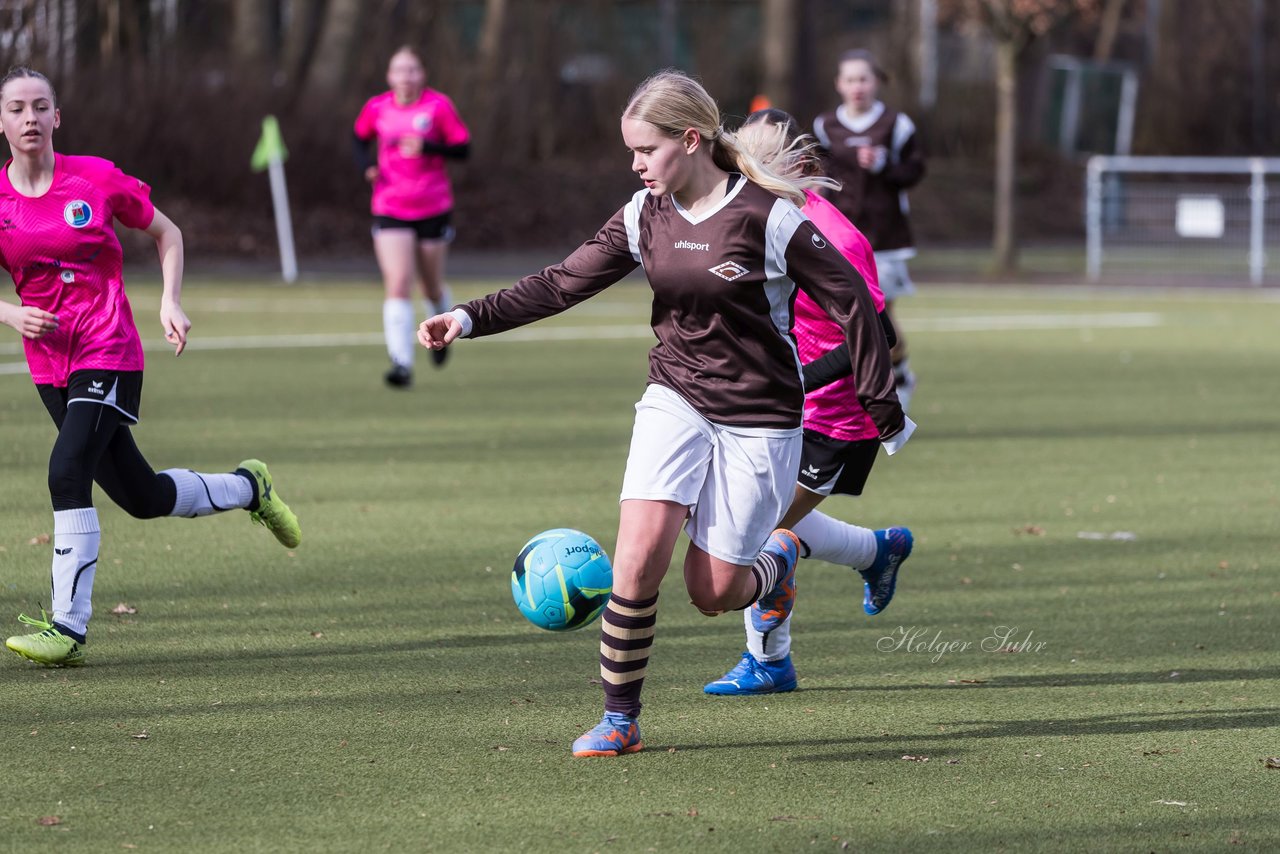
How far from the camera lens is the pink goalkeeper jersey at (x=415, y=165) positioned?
13.9 metres

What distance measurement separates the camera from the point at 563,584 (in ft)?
17.2

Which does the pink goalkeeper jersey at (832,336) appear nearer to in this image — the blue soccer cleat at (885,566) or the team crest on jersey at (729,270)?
the blue soccer cleat at (885,566)

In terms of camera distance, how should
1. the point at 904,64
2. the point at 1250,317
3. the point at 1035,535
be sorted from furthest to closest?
1. the point at 904,64
2. the point at 1250,317
3. the point at 1035,535

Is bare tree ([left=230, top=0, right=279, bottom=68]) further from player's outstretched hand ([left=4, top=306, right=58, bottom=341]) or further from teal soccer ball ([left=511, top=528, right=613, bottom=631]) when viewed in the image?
teal soccer ball ([left=511, top=528, right=613, bottom=631])

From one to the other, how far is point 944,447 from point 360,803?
7187 mm

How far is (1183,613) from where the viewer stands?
23.0 ft

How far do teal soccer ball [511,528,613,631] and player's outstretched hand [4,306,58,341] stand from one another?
1.75 metres

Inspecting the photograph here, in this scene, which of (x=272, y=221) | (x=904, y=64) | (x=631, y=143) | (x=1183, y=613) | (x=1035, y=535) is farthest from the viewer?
(x=904, y=64)

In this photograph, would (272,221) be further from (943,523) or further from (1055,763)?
(1055,763)

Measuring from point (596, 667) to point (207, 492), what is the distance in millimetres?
1594

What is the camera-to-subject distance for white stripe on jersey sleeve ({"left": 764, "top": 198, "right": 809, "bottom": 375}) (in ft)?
16.3

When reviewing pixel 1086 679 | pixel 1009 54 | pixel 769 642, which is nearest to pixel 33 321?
pixel 769 642

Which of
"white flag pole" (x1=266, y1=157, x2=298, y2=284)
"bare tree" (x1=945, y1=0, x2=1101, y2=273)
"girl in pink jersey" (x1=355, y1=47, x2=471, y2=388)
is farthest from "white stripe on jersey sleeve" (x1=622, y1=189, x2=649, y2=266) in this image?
"bare tree" (x1=945, y1=0, x2=1101, y2=273)

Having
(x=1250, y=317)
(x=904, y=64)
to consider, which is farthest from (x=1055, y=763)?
(x=904, y=64)
